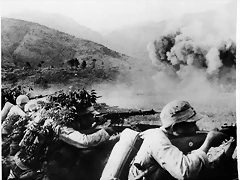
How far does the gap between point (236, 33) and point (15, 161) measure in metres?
1.61

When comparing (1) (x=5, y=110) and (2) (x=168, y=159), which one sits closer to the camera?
(2) (x=168, y=159)

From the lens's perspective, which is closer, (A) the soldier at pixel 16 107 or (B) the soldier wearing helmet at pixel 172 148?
(B) the soldier wearing helmet at pixel 172 148

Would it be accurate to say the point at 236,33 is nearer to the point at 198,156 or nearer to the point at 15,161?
the point at 198,156

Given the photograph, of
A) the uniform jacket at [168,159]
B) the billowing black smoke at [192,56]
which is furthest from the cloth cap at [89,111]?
the billowing black smoke at [192,56]

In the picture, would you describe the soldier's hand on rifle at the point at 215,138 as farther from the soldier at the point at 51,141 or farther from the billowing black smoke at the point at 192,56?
the soldier at the point at 51,141

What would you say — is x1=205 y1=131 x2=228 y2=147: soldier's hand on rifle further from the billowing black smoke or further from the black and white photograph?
the billowing black smoke

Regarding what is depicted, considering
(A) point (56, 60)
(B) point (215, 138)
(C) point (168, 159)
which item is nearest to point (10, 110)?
(A) point (56, 60)

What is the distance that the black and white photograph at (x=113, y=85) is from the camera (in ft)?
8.59

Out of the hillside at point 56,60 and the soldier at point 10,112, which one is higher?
the hillside at point 56,60

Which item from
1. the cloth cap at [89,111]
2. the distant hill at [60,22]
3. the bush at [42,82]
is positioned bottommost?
the cloth cap at [89,111]

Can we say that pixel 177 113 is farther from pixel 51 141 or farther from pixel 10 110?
pixel 10 110

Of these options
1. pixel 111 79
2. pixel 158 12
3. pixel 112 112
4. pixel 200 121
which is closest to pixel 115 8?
pixel 158 12

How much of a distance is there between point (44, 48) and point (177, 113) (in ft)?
3.12

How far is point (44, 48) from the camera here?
2.73 m
